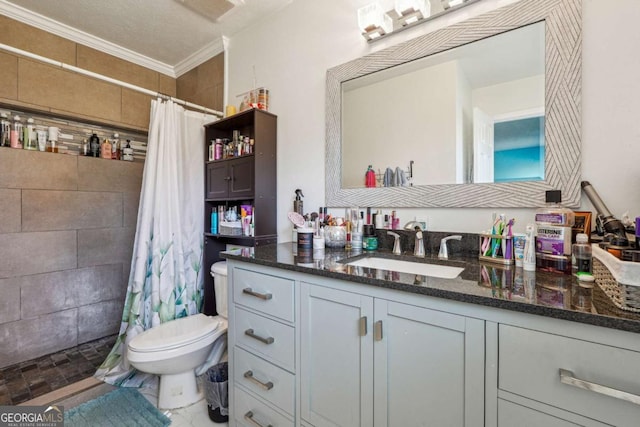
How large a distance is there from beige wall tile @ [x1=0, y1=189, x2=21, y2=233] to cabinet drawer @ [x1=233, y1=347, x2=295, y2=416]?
197 centimetres

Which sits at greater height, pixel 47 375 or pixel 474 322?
pixel 474 322

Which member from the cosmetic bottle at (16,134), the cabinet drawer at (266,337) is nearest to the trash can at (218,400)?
the cabinet drawer at (266,337)

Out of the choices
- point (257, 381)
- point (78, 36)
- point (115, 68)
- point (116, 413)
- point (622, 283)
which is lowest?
point (116, 413)

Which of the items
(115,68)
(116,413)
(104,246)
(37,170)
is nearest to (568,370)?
(116,413)

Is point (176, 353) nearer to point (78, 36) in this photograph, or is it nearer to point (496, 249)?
point (496, 249)

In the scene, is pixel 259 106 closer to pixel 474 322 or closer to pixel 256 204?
pixel 256 204

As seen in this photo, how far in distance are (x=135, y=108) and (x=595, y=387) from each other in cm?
333

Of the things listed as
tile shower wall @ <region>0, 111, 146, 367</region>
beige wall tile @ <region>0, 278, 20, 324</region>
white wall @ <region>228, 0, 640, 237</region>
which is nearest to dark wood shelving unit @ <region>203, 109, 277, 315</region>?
white wall @ <region>228, 0, 640, 237</region>

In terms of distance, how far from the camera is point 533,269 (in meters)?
0.97

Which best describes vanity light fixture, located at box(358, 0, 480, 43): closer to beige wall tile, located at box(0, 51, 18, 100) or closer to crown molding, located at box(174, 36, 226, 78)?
crown molding, located at box(174, 36, 226, 78)

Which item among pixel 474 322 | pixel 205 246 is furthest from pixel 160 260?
pixel 474 322

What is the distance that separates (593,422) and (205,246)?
7.05ft

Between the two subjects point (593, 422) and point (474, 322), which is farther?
point (474, 322)

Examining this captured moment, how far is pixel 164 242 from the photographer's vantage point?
1944mm
